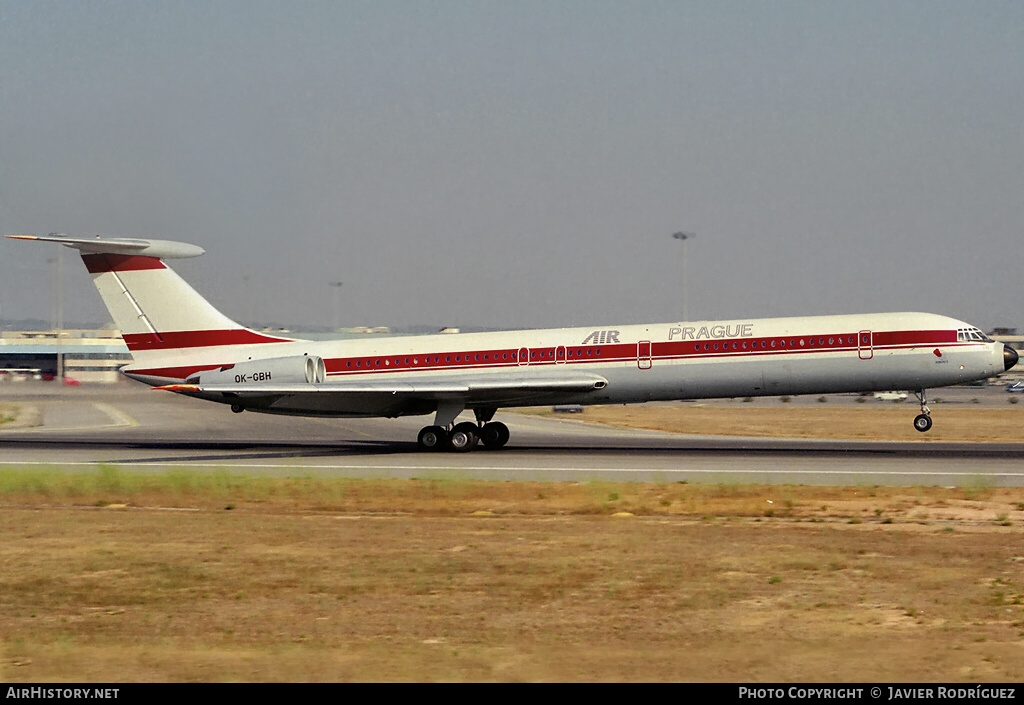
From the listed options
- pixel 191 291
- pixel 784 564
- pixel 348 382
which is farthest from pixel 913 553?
pixel 191 291

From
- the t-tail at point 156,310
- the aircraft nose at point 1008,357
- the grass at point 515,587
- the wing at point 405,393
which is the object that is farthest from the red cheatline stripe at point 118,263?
the aircraft nose at point 1008,357

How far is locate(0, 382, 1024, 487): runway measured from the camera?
2562 centimetres

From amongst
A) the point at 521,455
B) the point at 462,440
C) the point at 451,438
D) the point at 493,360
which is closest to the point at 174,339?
the point at 451,438

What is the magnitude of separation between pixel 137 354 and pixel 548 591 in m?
26.6

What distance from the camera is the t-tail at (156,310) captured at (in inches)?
1372

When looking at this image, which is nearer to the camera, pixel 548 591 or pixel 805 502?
pixel 548 591

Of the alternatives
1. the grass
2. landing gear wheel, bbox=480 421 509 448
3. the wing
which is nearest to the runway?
landing gear wheel, bbox=480 421 509 448

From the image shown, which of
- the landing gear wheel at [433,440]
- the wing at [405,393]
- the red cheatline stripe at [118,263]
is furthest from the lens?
the red cheatline stripe at [118,263]

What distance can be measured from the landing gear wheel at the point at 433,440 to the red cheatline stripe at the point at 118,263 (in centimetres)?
1107

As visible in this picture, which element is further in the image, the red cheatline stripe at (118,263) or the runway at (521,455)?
the red cheatline stripe at (118,263)

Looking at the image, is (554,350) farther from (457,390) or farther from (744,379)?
(744,379)

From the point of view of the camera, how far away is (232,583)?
13055 millimetres

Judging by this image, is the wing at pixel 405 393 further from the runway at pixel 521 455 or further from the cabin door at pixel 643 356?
the runway at pixel 521 455

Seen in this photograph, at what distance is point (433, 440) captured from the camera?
33688 millimetres
